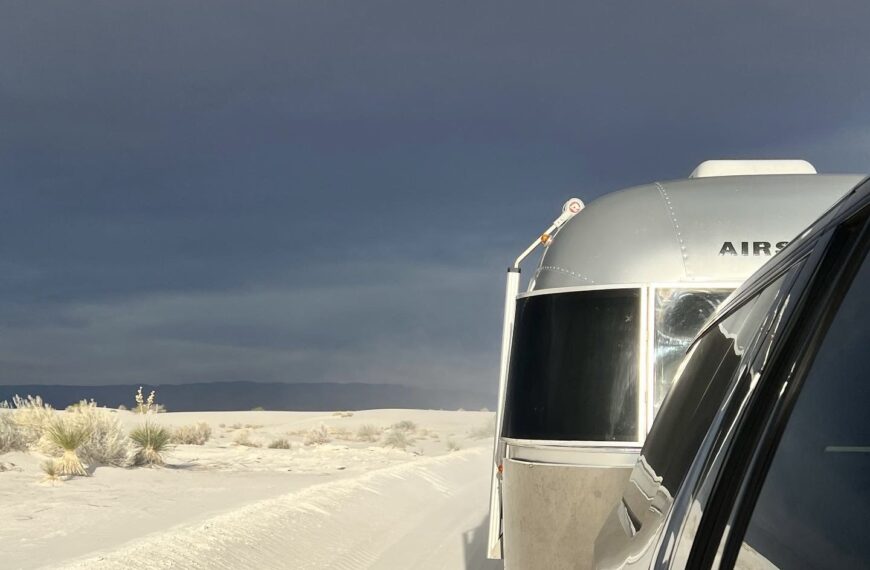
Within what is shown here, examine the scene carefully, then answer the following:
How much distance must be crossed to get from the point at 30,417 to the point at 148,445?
2409mm

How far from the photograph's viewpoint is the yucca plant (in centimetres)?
1733

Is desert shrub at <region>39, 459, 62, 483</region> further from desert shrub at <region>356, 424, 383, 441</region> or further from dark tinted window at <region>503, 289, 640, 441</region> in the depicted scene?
desert shrub at <region>356, 424, 383, 441</region>

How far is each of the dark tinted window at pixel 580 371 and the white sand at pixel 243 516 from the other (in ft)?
17.4

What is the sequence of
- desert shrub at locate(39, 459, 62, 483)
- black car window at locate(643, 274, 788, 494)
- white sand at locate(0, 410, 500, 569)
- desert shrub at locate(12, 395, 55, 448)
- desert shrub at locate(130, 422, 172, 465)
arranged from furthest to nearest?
1. desert shrub at locate(130, 422, 172, 465)
2. desert shrub at locate(12, 395, 55, 448)
3. desert shrub at locate(39, 459, 62, 483)
4. white sand at locate(0, 410, 500, 569)
5. black car window at locate(643, 274, 788, 494)

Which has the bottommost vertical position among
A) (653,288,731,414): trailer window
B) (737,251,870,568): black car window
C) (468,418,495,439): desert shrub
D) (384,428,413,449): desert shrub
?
(384,428,413,449): desert shrub

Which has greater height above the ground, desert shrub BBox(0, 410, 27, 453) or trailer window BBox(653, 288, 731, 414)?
trailer window BBox(653, 288, 731, 414)

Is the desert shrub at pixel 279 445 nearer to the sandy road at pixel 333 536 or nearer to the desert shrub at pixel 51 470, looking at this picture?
the sandy road at pixel 333 536

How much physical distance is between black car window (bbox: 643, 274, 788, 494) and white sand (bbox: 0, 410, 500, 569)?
7218mm

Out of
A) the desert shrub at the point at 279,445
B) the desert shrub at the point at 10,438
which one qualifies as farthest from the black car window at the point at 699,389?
the desert shrub at the point at 279,445

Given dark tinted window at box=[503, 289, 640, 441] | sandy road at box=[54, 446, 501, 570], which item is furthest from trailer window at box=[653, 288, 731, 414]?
sandy road at box=[54, 446, 501, 570]

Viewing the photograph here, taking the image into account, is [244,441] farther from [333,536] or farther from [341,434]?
[333,536]

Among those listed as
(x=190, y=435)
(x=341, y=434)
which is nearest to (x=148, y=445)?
(x=190, y=435)

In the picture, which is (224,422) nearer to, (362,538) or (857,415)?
(362,538)

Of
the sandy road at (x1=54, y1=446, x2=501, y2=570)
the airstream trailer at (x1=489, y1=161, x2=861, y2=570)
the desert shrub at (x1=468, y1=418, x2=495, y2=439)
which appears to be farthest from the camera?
the desert shrub at (x1=468, y1=418, x2=495, y2=439)
